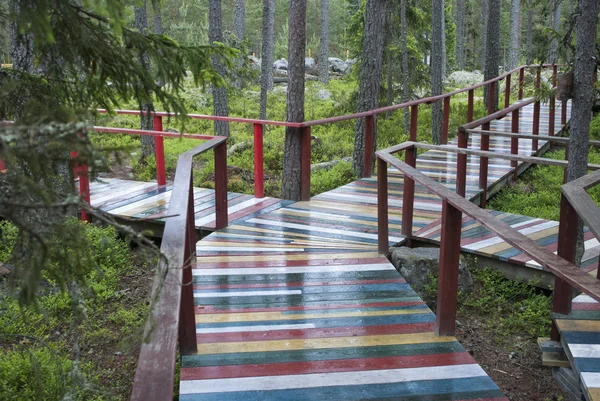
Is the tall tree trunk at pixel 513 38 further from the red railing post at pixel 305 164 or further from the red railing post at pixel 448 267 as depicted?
the red railing post at pixel 448 267

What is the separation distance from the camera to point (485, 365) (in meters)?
5.11

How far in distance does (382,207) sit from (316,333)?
1.89m

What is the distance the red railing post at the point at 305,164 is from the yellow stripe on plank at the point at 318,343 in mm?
3987

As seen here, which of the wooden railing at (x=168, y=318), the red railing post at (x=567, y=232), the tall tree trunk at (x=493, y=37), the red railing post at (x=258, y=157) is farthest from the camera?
the tall tree trunk at (x=493, y=37)

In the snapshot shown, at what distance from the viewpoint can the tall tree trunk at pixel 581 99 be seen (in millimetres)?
6172

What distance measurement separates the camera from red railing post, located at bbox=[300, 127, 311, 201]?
802cm

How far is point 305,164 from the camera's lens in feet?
26.5

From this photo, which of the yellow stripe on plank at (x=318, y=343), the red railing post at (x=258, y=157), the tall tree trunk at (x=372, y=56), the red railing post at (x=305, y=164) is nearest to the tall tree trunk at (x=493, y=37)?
the tall tree trunk at (x=372, y=56)

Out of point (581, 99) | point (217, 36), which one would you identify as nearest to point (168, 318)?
point (581, 99)

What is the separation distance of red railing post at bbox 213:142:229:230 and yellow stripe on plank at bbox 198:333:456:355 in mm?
2795

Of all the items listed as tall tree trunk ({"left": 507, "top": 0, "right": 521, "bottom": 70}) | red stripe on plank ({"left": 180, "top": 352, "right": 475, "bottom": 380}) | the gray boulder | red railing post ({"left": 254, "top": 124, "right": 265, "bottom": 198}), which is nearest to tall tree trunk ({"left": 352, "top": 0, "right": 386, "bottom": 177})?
red railing post ({"left": 254, "top": 124, "right": 265, "bottom": 198})

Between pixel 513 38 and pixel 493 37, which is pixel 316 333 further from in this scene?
pixel 513 38

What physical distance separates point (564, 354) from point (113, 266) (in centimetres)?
494

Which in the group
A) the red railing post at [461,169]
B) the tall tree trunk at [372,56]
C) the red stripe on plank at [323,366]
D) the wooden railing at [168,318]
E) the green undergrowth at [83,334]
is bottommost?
the green undergrowth at [83,334]
